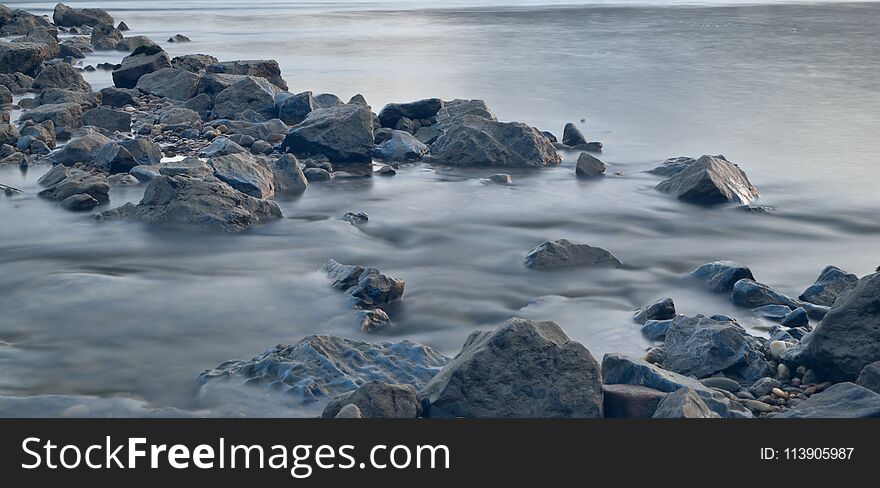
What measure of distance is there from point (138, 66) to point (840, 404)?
15.7 metres

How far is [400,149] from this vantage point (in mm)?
12945

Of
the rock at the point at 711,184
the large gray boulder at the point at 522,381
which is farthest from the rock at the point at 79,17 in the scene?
the large gray boulder at the point at 522,381

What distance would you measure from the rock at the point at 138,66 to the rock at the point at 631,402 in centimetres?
1472

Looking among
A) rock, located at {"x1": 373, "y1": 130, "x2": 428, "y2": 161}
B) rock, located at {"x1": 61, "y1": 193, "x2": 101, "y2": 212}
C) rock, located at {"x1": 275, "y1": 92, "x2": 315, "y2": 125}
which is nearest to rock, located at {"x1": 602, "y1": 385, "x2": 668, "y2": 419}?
rock, located at {"x1": 61, "y1": 193, "x2": 101, "y2": 212}

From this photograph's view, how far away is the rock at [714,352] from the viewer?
228 inches

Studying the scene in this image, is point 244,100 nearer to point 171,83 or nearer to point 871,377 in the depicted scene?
point 171,83

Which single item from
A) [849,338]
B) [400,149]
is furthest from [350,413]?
[400,149]

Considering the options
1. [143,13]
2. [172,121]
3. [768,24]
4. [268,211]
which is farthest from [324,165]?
[143,13]

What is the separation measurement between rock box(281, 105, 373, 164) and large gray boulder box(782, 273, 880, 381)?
7.74 metres

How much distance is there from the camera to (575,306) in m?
7.35

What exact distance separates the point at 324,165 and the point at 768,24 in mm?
28353

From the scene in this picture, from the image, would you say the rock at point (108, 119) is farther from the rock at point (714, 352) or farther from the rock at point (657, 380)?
the rock at point (657, 380)

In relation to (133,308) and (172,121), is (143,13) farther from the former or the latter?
(133,308)

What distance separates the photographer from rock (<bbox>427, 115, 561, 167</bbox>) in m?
12.6
